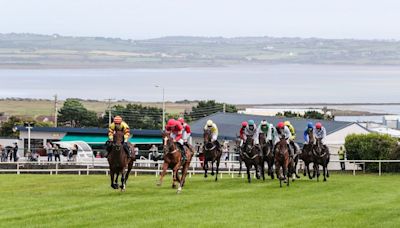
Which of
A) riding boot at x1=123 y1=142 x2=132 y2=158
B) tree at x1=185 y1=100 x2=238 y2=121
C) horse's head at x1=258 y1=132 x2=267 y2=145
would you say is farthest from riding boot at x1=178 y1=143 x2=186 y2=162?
tree at x1=185 y1=100 x2=238 y2=121

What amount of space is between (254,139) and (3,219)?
11448 millimetres

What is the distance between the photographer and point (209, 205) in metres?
20.7

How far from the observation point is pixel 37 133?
67.4m

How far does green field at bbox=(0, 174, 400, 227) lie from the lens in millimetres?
17938

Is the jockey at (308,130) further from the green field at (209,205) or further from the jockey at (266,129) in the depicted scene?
the green field at (209,205)

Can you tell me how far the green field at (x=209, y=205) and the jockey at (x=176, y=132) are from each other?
46.2 inches

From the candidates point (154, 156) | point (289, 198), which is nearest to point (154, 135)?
point (154, 156)

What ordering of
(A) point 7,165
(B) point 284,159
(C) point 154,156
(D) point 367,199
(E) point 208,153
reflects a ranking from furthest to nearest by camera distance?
(C) point 154,156
(A) point 7,165
(E) point 208,153
(B) point 284,159
(D) point 367,199

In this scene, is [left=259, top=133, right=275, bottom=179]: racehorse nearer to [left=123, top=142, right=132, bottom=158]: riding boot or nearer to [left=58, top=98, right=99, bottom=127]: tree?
[left=123, top=142, right=132, bottom=158]: riding boot

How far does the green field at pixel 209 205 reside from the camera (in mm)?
17938

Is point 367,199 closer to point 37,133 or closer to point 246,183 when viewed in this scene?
point 246,183

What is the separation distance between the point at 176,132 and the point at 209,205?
498 centimetres

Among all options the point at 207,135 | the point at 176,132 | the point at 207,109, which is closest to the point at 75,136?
the point at 207,109

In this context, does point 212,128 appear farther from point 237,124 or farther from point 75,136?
point 75,136
